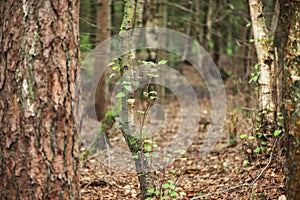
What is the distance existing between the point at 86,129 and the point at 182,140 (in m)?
2.49

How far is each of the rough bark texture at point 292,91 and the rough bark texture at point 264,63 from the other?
2.73 m

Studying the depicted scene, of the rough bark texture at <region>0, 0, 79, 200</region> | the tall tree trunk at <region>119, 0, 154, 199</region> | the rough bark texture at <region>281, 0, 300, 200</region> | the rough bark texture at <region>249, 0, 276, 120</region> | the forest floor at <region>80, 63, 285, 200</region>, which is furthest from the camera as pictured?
the rough bark texture at <region>249, 0, 276, 120</region>

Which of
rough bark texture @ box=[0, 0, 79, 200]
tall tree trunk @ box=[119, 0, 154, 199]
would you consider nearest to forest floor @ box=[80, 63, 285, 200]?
tall tree trunk @ box=[119, 0, 154, 199]

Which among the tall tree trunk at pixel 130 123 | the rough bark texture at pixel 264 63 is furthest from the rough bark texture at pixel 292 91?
the rough bark texture at pixel 264 63

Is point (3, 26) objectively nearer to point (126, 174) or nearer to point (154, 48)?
point (126, 174)

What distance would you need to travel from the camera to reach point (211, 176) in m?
Result: 6.88

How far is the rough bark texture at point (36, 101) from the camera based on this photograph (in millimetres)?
3305

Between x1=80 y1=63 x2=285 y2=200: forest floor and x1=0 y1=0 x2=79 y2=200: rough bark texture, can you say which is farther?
x1=80 y1=63 x2=285 y2=200: forest floor

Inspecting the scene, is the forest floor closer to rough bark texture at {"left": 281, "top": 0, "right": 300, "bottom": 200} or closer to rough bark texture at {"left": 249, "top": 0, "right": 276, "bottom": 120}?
rough bark texture at {"left": 249, "top": 0, "right": 276, "bottom": 120}

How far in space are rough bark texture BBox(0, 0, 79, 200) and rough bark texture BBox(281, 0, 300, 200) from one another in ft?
6.14

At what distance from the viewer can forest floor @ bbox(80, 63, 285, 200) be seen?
17.3ft

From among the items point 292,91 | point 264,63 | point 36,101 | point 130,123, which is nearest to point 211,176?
point 264,63

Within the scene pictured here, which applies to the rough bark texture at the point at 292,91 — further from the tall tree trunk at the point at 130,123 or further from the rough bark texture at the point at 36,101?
the rough bark texture at the point at 36,101

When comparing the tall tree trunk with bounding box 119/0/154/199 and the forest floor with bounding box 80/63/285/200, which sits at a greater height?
the tall tree trunk with bounding box 119/0/154/199
